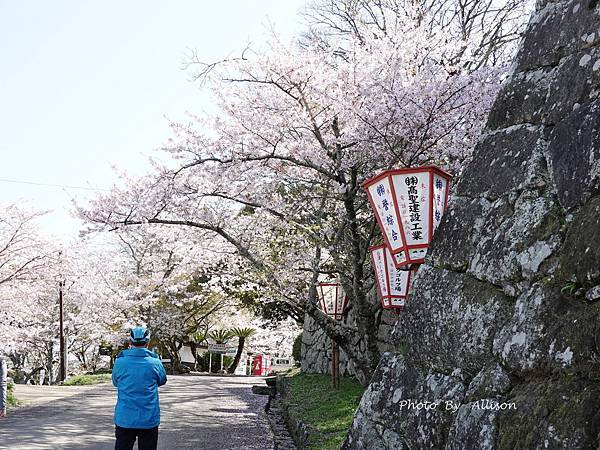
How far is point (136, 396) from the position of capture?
5730mm

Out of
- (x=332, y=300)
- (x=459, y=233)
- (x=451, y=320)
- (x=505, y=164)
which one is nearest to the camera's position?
(x=451, y=320)

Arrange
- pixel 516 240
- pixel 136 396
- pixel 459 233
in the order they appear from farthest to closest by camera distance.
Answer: pixel 136 396 < pixel 459 233 < pixel 516 240

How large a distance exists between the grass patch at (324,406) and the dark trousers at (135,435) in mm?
2256

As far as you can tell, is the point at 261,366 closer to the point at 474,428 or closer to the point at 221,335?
the point at 221,335

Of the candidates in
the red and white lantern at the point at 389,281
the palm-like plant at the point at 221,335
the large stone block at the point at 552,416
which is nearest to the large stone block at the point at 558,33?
the large stone block at the point at 552,416

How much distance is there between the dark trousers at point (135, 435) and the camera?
5773 mm

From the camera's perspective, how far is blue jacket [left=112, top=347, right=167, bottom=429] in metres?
5.73

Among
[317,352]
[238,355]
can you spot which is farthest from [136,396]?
[238,355]

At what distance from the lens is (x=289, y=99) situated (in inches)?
417

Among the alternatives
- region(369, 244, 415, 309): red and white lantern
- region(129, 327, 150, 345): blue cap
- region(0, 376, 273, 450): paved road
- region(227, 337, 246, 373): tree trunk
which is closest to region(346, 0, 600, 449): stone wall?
region(129, 327, 150, 345): blue cap

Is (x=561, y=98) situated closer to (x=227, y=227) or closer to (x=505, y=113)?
(x=505, y=113)

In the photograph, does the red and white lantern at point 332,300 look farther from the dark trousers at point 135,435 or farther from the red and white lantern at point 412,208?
the dark trousers at point 135,435

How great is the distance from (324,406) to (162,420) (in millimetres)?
2950

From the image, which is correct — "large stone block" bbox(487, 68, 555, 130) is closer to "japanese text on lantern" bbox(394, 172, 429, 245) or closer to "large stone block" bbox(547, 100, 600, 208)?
"large stone block" bbox(547, 100, 600, 208)
